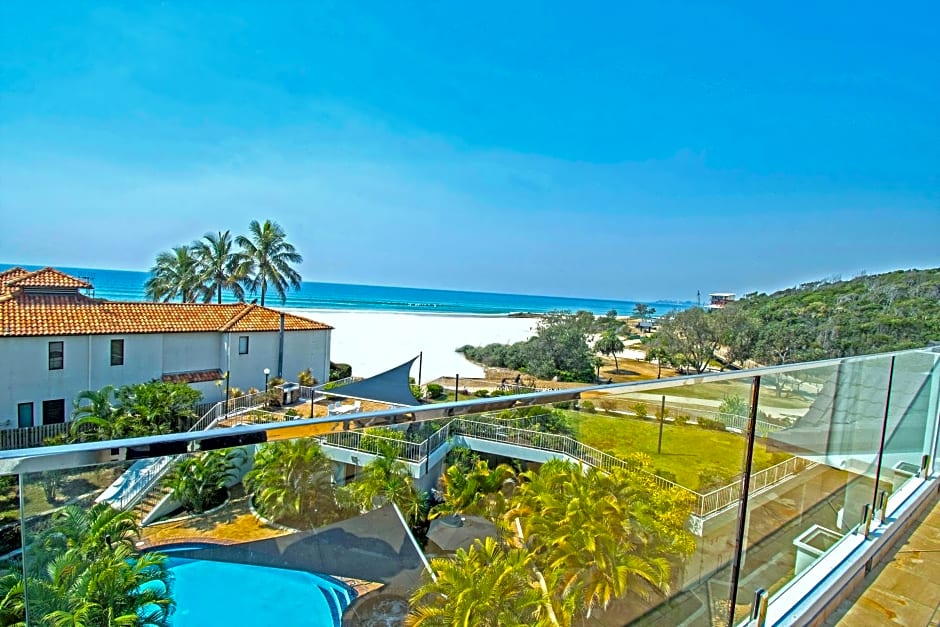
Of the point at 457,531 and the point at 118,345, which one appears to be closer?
the point at 457,531

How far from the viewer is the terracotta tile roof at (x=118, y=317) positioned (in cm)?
1464

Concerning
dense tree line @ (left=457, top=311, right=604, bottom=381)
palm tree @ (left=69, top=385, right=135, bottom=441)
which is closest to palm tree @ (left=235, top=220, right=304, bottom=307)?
palm tree @ (left=69, top=385, right=135, bottom=441)

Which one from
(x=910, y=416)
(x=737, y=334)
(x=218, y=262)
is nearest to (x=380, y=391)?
(x=910, y=416)

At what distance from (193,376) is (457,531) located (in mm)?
19205

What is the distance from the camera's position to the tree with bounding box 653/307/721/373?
29094 millimetres

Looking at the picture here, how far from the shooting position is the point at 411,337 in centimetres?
4072

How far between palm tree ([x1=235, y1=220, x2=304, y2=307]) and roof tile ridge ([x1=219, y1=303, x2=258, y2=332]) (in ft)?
22.5

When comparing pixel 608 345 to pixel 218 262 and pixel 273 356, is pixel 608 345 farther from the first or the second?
pixel 218 262

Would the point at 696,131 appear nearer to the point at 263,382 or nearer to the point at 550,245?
the point at 550,245

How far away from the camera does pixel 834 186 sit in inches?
1155

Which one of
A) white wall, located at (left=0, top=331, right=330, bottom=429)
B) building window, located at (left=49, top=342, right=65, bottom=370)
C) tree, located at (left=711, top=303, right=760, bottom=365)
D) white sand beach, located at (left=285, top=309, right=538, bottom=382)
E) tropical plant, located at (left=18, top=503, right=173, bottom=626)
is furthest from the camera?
Answer: white sand beach, located at (left=285, top=309, right=538, bottom=382)

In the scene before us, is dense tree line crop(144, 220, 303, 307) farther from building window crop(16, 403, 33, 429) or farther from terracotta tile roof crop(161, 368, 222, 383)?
building window crop(16, 403, 33, 429)

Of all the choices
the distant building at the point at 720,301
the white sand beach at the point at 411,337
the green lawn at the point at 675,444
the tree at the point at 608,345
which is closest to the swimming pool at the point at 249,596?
the green lawn at the point at 675,444

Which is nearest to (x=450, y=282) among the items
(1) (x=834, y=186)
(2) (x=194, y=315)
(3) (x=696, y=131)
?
(3) (x=696, y=131)
